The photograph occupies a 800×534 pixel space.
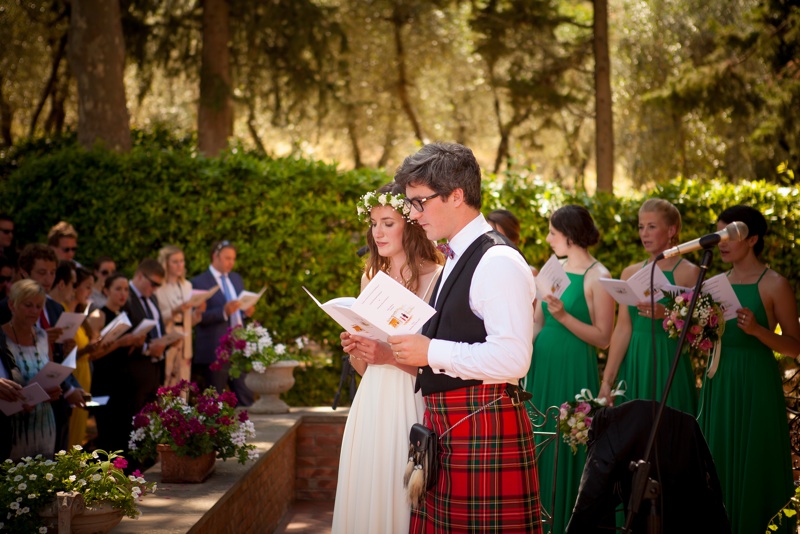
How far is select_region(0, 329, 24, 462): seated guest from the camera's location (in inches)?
196

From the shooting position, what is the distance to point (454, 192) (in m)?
3.17

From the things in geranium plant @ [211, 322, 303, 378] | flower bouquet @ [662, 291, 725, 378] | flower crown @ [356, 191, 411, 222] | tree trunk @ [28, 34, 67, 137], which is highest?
tree trunk @ [28, 34, 67, 137]

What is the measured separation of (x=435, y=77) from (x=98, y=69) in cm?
1263

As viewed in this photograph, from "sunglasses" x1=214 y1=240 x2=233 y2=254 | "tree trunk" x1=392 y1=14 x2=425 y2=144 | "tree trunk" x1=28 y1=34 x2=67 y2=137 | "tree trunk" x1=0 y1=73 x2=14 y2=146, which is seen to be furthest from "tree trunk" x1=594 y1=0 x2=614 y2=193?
"tree trunk" x1=0 y1=73 x2=14 y2=146

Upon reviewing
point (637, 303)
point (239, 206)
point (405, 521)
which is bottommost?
point (405, 521)

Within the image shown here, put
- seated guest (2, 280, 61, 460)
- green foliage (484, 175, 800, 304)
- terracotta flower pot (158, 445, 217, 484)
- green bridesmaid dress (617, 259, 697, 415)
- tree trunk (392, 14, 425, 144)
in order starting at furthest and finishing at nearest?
tree trunk (392, 14, 425, 144)
green foliage (484, 175, 800, 304)
green bridesmaid dress (617, 259, 697, 415)
seated guest (2, 280, 61, 460)
terracotta flower pot (158, 445, 217, 484)

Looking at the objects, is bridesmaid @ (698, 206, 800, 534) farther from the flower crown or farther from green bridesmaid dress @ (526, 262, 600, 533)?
the flower crown

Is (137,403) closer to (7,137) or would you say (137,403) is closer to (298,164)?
(298,164)

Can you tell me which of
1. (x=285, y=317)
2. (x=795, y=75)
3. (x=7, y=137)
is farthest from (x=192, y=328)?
(x=7, y=137)

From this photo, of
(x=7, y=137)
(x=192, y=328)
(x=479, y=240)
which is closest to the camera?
(x=479, y=240)

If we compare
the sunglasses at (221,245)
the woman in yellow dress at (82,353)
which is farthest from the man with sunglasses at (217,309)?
the woman in yellow dress at (82,353)

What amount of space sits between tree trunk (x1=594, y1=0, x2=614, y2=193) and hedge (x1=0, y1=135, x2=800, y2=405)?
5.34 m

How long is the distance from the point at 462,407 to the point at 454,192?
2.65ft

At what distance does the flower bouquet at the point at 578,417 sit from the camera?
454 centimetres
